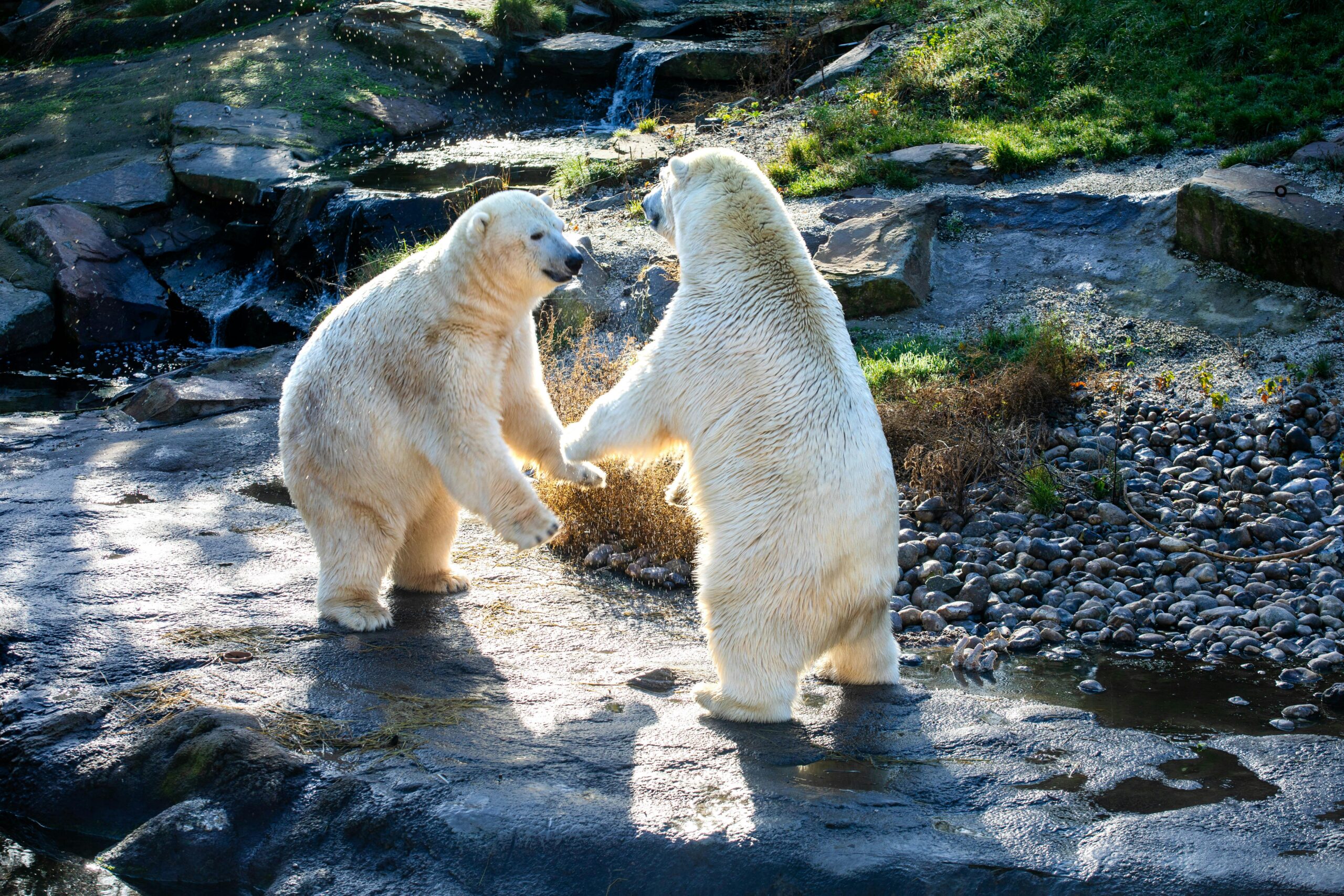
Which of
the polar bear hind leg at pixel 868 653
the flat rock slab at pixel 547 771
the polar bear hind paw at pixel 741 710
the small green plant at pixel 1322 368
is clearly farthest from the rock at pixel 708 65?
the polar bear hind paw at pixel 741 710

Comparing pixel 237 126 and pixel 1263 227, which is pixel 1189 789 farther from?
pixel 237 126

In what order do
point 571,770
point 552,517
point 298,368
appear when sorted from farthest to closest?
1. point 298,368
2. point 552,517
3. point 571,770

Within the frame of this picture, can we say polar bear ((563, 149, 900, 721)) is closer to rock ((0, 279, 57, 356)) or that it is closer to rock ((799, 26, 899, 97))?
rock ((0, 279, 57, 356))

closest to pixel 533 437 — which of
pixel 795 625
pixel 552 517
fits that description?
pixel 552 517

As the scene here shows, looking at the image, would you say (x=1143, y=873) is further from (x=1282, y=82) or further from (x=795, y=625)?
(x=1282, y=82)

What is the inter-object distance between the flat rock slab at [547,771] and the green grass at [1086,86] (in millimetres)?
6829

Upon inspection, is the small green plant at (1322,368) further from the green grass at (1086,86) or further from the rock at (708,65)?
the rock at (708,65)

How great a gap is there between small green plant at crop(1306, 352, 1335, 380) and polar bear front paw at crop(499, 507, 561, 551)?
16.7ft

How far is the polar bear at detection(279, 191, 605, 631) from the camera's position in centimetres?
431

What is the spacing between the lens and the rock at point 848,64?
1268cm

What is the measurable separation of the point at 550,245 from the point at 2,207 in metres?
10.4

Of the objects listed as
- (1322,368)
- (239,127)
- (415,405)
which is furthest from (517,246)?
(239,127)

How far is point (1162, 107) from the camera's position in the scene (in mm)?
9406

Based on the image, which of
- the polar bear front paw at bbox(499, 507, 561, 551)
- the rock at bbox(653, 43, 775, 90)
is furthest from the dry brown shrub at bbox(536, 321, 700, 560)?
the rock at bbox(653, 43, 775, 90)
